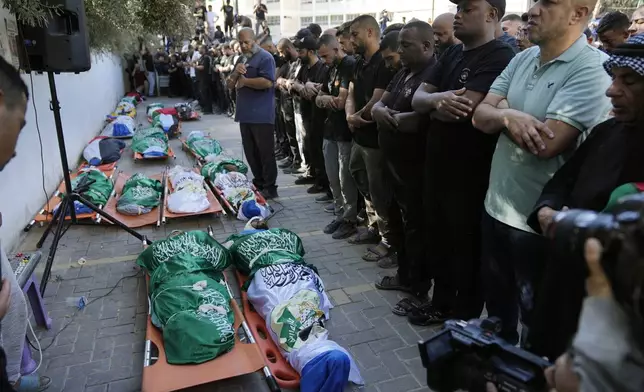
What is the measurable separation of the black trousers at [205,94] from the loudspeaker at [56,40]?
1012 centimetres

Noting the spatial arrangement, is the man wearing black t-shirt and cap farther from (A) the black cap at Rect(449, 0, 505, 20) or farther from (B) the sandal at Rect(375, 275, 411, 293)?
(B) the sandal at Rect(375, 275, 411, 293)

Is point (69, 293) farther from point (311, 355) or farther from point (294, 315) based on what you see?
point (311, 355)

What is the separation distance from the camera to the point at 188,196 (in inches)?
215

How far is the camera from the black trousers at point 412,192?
11.1ft

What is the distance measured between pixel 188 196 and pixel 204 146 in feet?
9.36

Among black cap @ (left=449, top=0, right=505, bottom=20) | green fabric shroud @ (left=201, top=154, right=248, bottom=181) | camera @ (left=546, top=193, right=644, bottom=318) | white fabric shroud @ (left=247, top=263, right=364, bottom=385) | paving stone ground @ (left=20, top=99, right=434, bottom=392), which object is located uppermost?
black cap @ (left=449, top=0, right=505, bottom=20)

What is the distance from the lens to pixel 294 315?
9.62 ft

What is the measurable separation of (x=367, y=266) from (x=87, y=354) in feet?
7.71

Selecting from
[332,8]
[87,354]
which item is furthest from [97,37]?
[332,8]

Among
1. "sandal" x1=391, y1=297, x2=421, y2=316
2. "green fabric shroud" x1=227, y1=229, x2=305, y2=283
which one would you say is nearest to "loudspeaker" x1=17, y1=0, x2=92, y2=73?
"green fabric shroud" x1=227, y1=229, x2=305, y2=283

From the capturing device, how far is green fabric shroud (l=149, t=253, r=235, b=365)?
8.77ft

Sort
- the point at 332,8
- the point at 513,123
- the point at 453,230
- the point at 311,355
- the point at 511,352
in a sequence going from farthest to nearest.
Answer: the point at 332,8 → the point at 453,230 → the point at 311,355 → the point at 513,123 → the point at 511,352

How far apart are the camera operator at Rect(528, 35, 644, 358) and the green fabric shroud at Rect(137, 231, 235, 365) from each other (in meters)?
1.86

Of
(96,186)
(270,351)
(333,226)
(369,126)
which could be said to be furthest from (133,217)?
(270,351)
